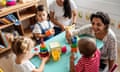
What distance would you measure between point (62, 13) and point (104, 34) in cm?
99

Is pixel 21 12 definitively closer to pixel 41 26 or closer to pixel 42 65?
pixel 41 26

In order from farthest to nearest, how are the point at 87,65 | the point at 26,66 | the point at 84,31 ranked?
the point at 84,31 → the point at 26,66 → the point at 87,65

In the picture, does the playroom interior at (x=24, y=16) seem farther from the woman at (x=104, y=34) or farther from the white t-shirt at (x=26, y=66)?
the white t-shirt at (x=26, y=66)

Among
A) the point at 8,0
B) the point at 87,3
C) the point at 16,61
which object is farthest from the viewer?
the point at 87,3

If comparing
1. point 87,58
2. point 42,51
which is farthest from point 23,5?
point 87,58

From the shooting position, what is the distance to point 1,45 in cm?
279

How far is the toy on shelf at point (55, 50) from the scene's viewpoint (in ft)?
5.08

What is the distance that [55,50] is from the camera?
1.61 metres

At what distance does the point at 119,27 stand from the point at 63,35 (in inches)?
46.8

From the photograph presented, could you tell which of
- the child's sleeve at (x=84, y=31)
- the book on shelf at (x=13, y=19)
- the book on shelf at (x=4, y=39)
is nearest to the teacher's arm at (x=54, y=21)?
the book on shelf at (x=13, y=19)

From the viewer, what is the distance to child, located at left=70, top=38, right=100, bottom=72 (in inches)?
50.9

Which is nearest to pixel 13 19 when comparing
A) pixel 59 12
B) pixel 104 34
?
pixel 59 12

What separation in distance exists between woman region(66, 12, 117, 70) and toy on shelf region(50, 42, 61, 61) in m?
0.17

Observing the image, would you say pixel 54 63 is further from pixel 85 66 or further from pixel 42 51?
pixel 85 66
